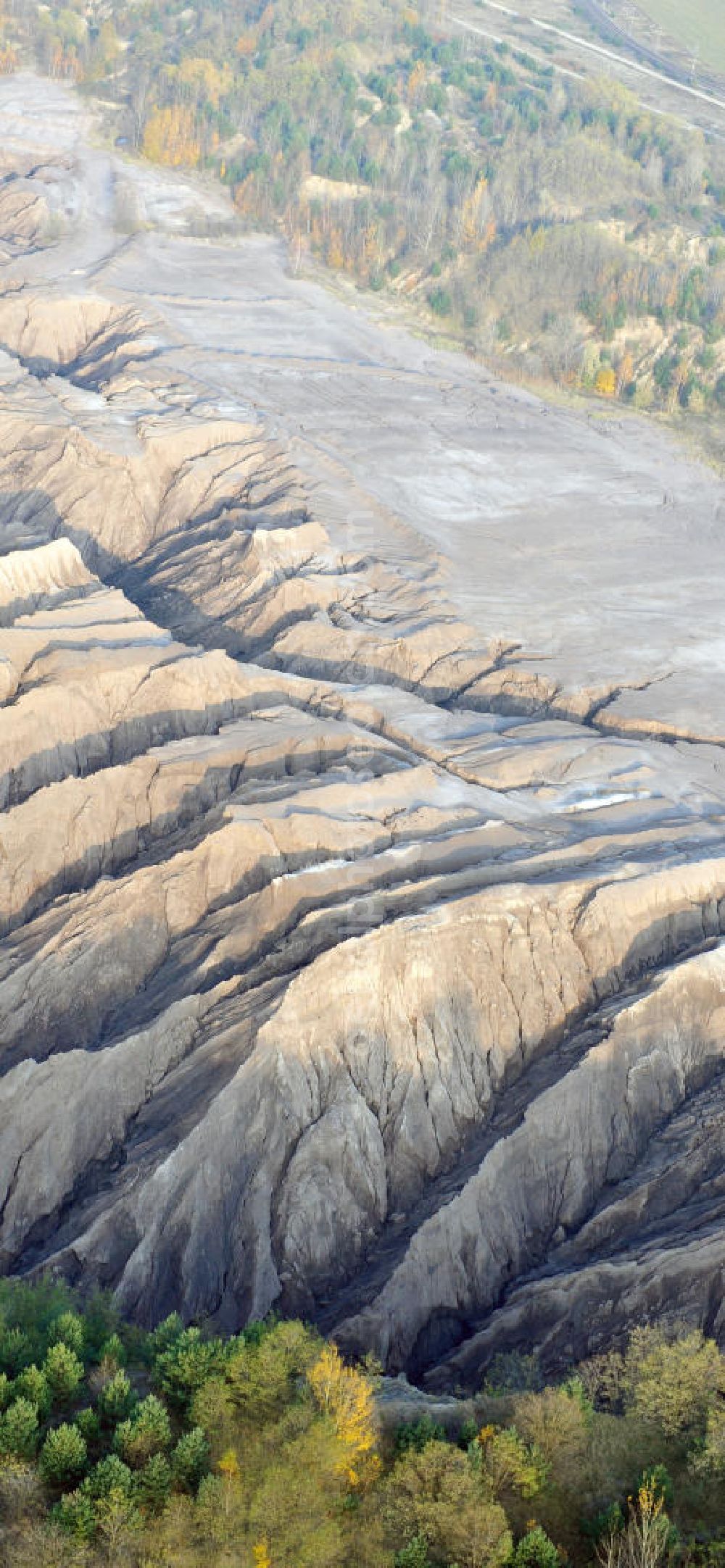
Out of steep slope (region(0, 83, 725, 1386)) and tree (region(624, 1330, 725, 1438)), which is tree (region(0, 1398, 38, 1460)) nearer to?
steep slope (region(0, 83, 725, 1386))

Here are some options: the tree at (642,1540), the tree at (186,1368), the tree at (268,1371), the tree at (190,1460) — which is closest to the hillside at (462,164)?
the tree at (268,1371)

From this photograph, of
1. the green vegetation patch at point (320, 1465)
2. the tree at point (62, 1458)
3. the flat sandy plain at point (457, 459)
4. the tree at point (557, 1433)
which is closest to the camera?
the green vegetation patch at point (320, 1465)

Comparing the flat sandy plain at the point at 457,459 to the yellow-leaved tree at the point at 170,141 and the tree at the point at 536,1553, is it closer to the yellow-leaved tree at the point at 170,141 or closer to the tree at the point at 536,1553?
the yellow-leaved tree at the point at 170,141

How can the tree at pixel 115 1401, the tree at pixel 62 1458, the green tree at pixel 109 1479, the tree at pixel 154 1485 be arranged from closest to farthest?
the green tree at pixel 109 1479
the tree at pixel 154 1485
the tree at pixel 62 1458
the tree at pixel 115 1401

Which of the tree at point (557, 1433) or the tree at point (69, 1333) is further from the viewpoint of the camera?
the tree at point (69, 1333)

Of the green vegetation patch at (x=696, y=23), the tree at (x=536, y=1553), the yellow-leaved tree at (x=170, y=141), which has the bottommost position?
the tree at (x=536, y=1553)

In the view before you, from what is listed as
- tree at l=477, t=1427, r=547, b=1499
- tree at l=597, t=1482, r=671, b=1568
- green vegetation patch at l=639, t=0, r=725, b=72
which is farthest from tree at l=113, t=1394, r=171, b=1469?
green vegetation patch at l=639, t=0, r=725, b=72

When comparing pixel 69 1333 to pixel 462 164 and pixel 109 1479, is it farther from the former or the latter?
pixel 462 164
